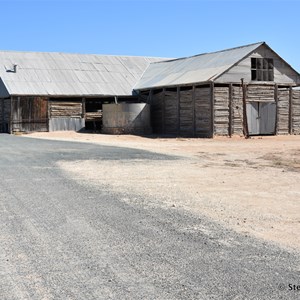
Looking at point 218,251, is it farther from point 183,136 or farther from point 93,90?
point 93,90

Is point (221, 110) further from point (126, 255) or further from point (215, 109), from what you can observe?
point (126, 255)

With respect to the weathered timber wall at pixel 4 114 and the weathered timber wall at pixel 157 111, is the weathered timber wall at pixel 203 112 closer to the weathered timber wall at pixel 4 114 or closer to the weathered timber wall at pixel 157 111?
the weathered timber wall at pixel 157 111

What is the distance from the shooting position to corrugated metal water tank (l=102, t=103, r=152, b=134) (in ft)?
111

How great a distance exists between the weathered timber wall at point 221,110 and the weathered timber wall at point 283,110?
465 centimetres

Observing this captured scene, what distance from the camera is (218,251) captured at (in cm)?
580

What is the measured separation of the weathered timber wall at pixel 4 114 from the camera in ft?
121

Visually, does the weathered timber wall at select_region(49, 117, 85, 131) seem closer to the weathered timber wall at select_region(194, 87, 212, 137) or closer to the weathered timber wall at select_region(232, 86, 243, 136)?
the weathered timber wall at select_region(194, 87, 212, 137)

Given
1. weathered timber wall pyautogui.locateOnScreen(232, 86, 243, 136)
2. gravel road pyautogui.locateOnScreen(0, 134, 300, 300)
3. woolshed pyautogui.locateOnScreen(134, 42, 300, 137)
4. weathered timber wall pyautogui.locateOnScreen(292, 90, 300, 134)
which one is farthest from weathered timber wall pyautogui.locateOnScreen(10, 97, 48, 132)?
gravel road pyautogui.locateOnScreen(0, 134, 300, 300)

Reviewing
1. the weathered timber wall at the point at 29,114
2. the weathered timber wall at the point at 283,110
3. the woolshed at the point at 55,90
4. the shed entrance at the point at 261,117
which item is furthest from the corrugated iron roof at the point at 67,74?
the weathered timber wall at the point at 283,110

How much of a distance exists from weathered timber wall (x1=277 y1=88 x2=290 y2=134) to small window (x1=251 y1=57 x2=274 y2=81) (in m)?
1.35

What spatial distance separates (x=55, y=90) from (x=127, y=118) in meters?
6.17

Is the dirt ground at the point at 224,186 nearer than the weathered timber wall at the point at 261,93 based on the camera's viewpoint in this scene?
Yes

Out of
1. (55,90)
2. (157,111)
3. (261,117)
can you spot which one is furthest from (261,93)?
(55,90)

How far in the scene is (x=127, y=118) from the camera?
34031mm
